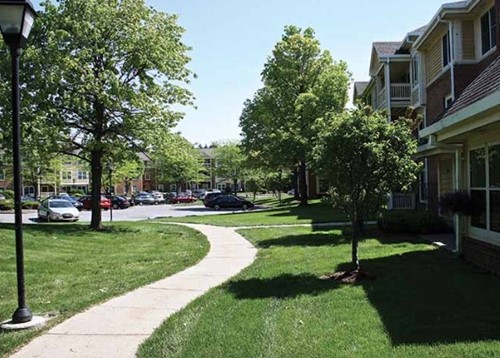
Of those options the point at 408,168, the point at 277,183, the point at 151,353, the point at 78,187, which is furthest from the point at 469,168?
the point at 78,187

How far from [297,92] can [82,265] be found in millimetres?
30085

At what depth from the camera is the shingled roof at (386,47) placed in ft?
100

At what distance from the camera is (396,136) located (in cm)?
920

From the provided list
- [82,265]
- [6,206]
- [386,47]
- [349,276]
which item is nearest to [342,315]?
[349,276]

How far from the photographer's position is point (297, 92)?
4006 cm

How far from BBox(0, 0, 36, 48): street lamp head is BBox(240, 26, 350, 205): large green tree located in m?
29.6

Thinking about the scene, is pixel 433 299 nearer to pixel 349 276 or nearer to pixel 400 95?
pixel 349 276

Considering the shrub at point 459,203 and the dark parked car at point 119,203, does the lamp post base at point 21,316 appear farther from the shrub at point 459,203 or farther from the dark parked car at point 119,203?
the dark parked car at point 119,203

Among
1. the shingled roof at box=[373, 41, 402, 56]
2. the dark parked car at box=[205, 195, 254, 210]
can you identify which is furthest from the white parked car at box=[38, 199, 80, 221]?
the shingled roof at box=[373, 41, 402, 56]

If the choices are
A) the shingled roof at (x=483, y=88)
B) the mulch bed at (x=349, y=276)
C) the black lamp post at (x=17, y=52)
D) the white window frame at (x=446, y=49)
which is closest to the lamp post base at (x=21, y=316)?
the black lamp post at (x=17, y=52)

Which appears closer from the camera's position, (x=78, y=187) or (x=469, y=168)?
(x=469, y=168)

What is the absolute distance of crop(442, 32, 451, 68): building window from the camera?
1877cm

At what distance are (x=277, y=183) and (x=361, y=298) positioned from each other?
4852cm

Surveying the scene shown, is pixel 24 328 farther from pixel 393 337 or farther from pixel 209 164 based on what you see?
pixel 209 164
